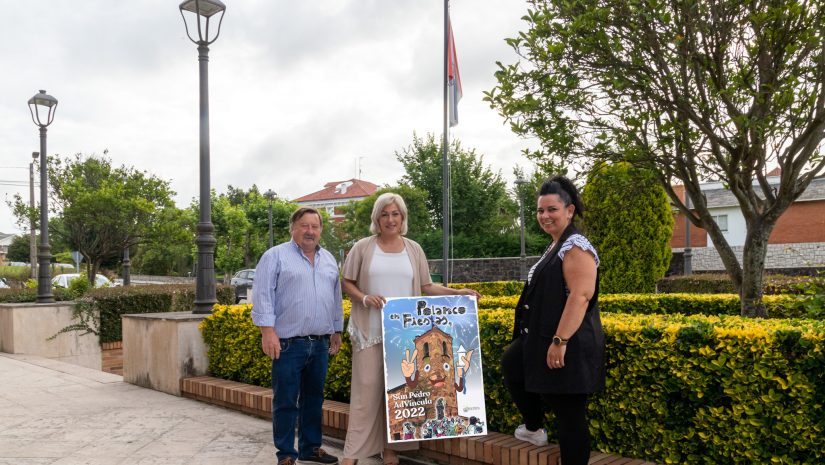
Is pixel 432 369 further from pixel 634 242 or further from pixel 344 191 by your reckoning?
pixel 344 191

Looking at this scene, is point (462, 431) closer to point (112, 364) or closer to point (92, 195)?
point (112, 364)

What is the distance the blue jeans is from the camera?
170 inches

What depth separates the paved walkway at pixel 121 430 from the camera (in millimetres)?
4660

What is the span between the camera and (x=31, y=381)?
8305mm

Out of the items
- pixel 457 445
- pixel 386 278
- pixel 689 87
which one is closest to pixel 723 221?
pixel 689 87

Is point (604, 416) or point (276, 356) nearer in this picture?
point (604, 416)

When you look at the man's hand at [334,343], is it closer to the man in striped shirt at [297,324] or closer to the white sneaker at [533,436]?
the man in striped shirt at [297,324]

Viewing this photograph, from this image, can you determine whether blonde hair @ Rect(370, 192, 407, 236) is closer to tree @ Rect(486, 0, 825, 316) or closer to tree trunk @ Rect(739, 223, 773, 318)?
tree @ Rect(486, 0, 825, 316)

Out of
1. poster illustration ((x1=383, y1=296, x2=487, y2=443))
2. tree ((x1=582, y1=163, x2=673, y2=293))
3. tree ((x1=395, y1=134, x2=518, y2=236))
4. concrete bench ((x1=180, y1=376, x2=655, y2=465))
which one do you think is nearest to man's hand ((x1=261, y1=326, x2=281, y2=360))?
poster illustration ((x1=383, y1=296, x2=487, y2=443))

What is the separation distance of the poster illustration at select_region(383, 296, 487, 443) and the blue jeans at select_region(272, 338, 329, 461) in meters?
0.65

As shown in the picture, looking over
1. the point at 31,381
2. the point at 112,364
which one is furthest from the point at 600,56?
the point at 112,364

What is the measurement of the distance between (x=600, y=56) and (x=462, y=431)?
10.8ft

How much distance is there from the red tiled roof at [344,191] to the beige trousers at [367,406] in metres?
85.2

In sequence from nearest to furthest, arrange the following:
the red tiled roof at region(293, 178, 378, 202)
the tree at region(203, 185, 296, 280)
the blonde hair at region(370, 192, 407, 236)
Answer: the blonde hair at region(370, 192, 407, 236) < the tree at region(203, 185, 296, 280) < the red tiled roof at region(293, 178, 378, 202)
